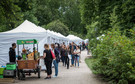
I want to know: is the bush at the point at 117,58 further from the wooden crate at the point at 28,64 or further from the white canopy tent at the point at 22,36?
the white canopy tent at the point at 22,36

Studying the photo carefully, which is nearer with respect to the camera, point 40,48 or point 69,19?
point 40,48

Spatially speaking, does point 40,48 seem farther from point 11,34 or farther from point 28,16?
point 28,16

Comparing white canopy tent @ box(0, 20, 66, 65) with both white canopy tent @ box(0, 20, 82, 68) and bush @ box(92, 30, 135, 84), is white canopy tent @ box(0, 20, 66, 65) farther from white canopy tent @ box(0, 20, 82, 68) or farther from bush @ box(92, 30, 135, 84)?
bush @ box(92, 30, 135, 84)

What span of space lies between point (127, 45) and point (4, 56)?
10.7m

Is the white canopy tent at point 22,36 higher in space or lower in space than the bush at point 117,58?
higher

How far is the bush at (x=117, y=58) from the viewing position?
7.82 meters

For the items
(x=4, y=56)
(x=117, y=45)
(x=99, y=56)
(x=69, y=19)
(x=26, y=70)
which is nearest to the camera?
(x=117, y=45)

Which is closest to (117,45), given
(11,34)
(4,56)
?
(11,34)

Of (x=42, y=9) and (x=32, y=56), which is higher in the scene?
(x=42, y=9)

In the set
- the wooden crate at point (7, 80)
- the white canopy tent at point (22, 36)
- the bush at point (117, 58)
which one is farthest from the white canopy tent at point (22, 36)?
the bush at point (117, 58)

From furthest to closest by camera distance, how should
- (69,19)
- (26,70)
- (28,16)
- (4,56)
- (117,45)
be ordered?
1. (69,19)
2. (28,16)
3. (4,56)
4. (26,70)
5. (117,45)

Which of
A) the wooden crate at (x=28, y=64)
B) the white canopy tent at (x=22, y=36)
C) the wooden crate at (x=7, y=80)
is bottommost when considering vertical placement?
the wooden crate at (x=7, y=80)

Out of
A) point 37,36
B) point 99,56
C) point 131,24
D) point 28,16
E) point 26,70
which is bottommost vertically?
point 26,70

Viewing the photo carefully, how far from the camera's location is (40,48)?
1520cm
